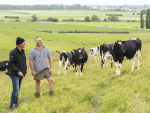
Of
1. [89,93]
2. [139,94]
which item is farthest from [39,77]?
[139,94]

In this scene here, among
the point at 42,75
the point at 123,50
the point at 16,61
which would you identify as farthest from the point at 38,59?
the point at 123,50

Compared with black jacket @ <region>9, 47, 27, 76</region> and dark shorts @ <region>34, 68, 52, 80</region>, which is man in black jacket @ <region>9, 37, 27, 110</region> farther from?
dark shorts @ <region>34, 68, 52, 80</region>

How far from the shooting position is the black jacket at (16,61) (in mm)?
7379

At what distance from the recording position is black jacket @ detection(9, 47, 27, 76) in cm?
738

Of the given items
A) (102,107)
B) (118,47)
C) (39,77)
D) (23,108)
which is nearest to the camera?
(102,107)

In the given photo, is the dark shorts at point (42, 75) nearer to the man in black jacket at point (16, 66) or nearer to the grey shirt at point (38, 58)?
the grey shirt at point (38, 58)

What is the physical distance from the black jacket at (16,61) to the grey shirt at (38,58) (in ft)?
1.91

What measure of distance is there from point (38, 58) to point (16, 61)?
3.19ft

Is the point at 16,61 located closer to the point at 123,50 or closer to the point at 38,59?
the point at 38,59

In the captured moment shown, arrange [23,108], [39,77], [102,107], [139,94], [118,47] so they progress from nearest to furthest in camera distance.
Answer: [102,107], [23,108], [139,94], [39,77], [118,47]

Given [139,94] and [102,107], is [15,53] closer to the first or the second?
[102,107]

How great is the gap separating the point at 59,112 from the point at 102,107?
154 cm

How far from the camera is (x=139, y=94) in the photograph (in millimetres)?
7871

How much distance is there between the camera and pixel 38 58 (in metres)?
8.20
